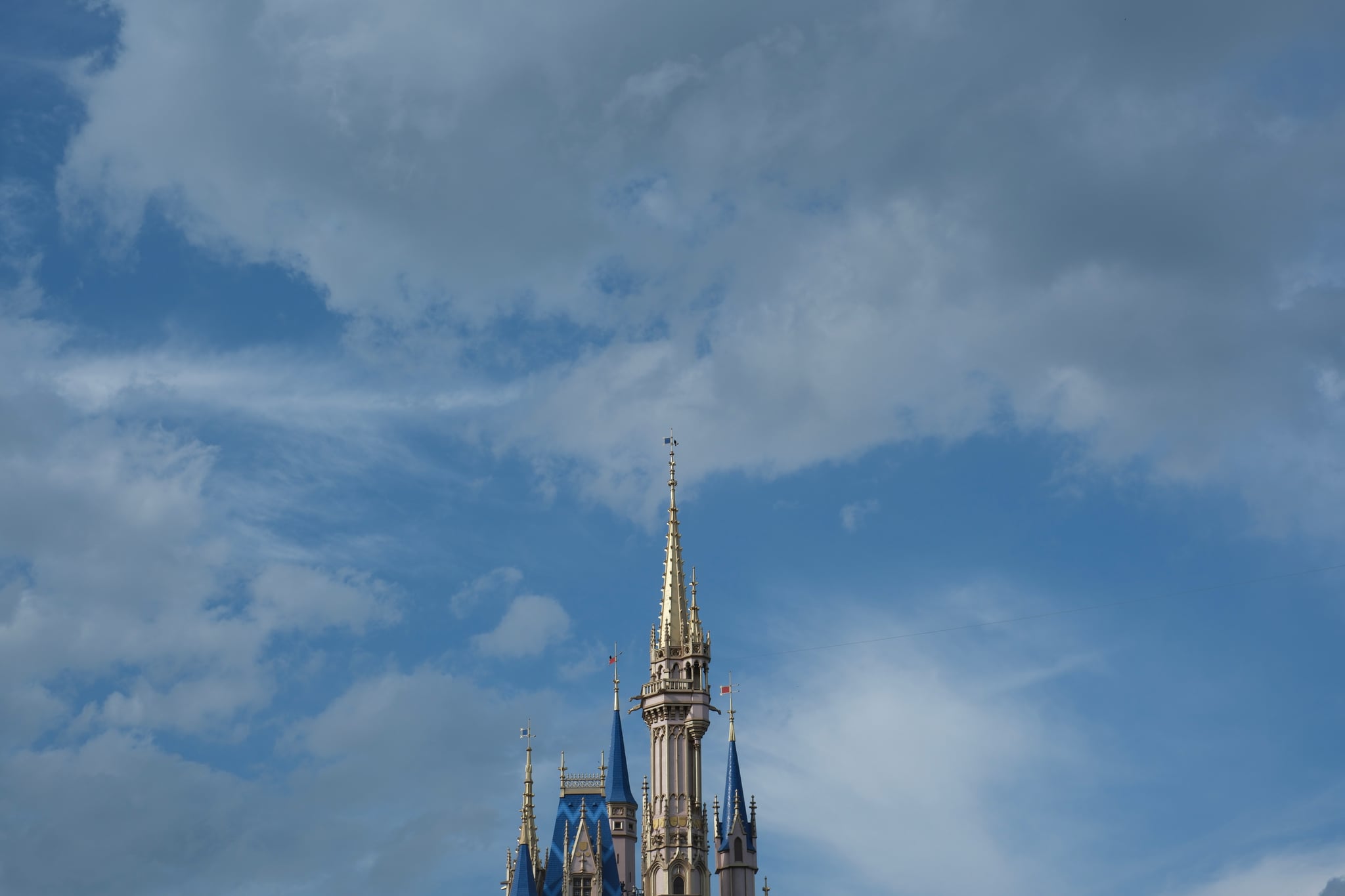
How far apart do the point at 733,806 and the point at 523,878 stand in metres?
14.4

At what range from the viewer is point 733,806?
130m

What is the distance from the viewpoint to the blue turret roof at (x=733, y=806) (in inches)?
5064

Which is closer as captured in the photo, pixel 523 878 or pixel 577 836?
pixel 523 878

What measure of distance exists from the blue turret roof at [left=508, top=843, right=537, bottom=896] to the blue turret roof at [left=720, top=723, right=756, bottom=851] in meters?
12.1

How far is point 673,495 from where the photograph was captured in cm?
13925

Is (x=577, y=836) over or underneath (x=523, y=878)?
over

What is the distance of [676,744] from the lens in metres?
128

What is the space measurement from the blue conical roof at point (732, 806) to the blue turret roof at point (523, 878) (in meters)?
12.1

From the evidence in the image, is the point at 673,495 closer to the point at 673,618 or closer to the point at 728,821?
the point at 673,618

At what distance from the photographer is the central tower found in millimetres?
123750

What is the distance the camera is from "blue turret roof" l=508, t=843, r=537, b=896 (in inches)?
4897

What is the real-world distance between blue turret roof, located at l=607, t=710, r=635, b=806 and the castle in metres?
0.06

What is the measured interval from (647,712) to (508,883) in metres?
13.8

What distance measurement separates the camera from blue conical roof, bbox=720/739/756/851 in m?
129
